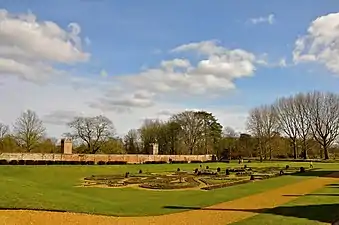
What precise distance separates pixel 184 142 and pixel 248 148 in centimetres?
1549

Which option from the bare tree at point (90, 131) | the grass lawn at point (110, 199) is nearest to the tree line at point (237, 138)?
the bare tree at point (90, 131)

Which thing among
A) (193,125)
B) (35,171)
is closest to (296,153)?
(193,125)

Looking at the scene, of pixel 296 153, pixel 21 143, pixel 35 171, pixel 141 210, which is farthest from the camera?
pixel 296 153

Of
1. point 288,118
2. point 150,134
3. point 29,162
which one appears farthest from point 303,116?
point 29,162

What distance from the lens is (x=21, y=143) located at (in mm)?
67812

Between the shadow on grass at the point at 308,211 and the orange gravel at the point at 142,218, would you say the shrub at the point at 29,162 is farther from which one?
the shadow on grass at the point at 308,211

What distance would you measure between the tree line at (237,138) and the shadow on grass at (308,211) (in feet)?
199

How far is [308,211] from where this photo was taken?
667 inches

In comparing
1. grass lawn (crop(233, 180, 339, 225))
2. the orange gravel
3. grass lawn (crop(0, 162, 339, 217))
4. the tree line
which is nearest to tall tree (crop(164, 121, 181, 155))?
the tree line

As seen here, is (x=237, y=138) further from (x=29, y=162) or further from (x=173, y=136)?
(x=29, y=162)

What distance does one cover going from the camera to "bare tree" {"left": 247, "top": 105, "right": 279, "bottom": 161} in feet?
283

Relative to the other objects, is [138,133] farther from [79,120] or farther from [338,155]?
[338,155]

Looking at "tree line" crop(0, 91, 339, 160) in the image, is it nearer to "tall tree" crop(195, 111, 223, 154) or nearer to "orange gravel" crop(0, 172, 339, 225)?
"tall tree" crop(195, 111, 223, 154)

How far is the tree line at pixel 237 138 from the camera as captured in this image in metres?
80.4
